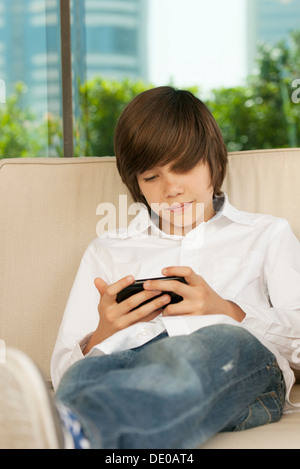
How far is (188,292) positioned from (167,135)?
0.39 metres

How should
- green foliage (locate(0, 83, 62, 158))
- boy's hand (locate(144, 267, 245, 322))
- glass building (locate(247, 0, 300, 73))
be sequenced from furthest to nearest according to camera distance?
glass building (locate(247, 0, 300, 73)), green foliage (locate(0, 83, 62, 158)), boy's hand (locate(144, 267, 245, 322))

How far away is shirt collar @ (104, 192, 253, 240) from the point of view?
4.70 ft

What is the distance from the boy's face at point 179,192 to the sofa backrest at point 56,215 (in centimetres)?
19

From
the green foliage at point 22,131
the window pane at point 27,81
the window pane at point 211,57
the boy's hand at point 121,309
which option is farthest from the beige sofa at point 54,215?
the window pane at point 211,57

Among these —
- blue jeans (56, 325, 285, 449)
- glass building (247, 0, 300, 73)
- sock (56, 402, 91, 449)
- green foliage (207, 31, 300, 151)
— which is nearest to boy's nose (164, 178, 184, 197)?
blue jeans (56, 325, 285, 449)

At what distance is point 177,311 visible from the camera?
46.4 inches

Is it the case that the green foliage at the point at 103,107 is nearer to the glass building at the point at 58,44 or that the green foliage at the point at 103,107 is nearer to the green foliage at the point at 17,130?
the glass building at the point at 58,44

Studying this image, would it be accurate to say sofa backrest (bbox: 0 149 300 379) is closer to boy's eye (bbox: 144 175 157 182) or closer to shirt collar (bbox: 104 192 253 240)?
shirt collar (bbox: 104 192 253 240)

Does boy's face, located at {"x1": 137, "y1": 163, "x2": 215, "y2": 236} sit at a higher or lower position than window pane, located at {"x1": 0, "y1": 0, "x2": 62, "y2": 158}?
lower

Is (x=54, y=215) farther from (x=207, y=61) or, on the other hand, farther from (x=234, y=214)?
(x=207, y=61)

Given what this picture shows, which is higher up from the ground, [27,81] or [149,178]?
[27,81]

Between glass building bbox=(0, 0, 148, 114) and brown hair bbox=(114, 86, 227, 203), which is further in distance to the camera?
glass building bbox=(0, 0, 148, 114)

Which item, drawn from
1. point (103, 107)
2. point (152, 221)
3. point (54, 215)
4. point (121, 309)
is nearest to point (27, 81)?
point (103, 107)
